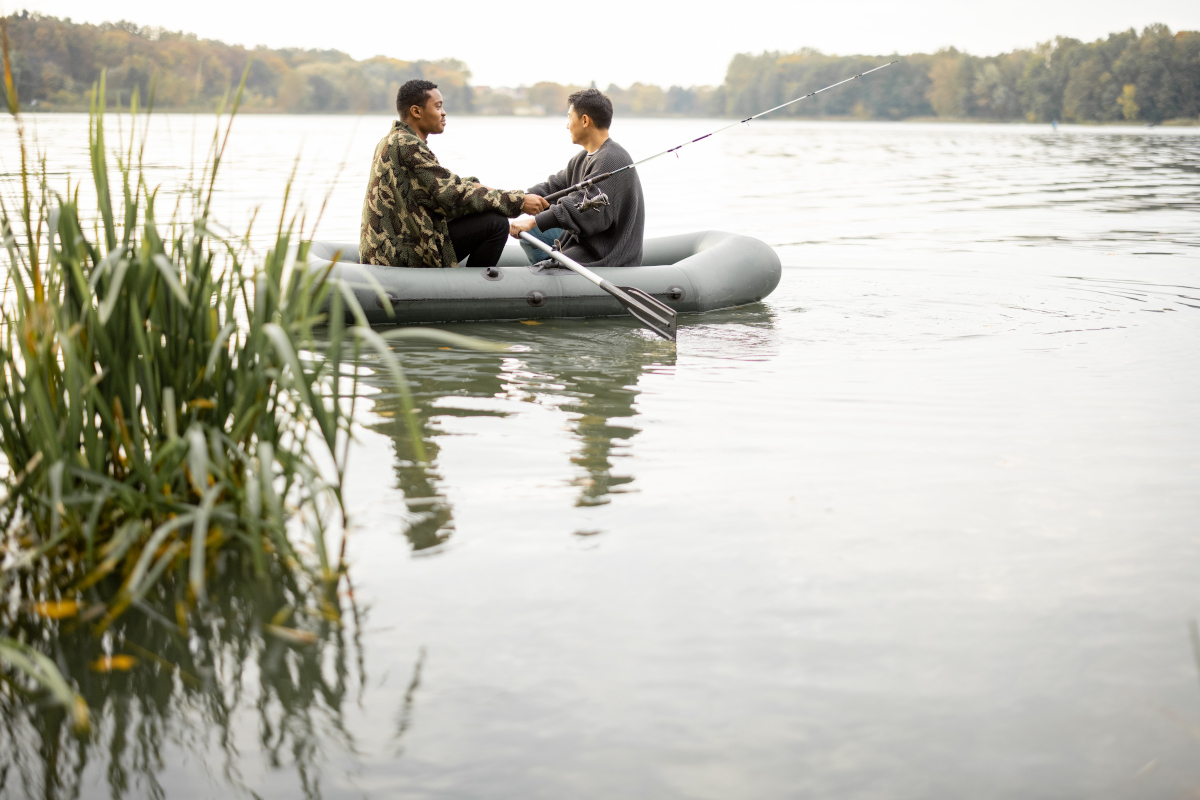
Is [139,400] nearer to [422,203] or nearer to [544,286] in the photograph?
[422,203]

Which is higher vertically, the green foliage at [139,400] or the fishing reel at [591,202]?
the fishing reel at [591,202]

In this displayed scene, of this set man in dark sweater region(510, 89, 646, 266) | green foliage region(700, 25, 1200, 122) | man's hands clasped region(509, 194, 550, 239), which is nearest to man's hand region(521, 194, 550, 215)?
man's hands clasped region(509, 194, 550, 239)

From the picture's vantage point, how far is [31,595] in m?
2.59

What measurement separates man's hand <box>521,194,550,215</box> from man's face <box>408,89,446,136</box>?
618mm

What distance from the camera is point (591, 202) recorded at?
259 inches

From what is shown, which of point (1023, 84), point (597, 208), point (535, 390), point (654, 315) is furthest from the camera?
point (1023, 84)

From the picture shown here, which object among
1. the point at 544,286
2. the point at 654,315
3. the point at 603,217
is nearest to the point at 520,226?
the point at 544,286

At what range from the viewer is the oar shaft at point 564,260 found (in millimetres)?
6258

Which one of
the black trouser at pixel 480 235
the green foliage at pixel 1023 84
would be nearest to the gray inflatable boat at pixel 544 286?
the black trouser at pixel 480 235

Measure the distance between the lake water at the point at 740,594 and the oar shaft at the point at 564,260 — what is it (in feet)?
1.23

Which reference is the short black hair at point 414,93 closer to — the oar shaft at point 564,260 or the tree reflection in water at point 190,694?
the oar shaft at point 564,260

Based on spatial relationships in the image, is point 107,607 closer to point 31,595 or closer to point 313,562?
point 31,595

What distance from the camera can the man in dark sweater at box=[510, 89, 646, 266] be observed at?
668cm

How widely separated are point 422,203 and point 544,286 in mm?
864
